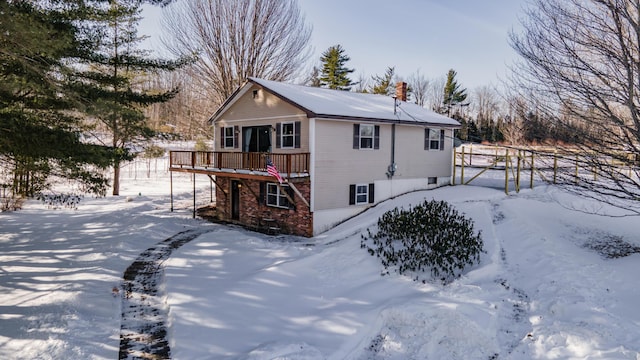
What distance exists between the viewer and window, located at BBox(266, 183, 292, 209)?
17.5 meters

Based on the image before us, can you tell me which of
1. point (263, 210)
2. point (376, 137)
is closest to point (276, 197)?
point (263, 210)

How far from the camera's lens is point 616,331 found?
24.0 feet

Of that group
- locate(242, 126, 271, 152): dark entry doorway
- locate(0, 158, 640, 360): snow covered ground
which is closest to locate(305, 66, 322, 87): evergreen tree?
locate(242, 126, 271, 152): dark entry doorway

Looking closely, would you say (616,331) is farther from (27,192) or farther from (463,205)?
(27,192)

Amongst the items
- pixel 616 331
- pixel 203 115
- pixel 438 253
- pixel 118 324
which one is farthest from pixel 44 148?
pixel 203 115

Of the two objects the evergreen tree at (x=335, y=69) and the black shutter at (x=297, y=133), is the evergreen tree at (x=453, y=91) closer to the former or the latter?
the evergreen tree at (x=335, y=69)

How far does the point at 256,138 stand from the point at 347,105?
4851mm

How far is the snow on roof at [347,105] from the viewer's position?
1666 centimetres

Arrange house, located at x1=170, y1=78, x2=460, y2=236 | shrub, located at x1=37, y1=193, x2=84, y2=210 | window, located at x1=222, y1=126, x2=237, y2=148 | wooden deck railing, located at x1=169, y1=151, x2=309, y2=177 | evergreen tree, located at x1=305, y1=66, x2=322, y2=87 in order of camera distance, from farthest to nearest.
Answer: evergreen tree, located at x1=305, y1=66, x2=322, y2=87, window, located at x1=222, y1=126, x2=237, y2=148, house, located at x1=170, y1=78, x2=460, y2=236, wooden deck railing, located at x1=169, y1=151, x2=309, y2=177, shrub, located at x1=37, y1=193, x2=84, y2=210

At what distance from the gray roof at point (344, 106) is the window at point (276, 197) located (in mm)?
3821

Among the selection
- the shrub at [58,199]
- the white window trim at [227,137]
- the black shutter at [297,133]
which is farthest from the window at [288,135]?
the shrub at [58,199]

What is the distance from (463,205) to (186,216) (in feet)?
46.9

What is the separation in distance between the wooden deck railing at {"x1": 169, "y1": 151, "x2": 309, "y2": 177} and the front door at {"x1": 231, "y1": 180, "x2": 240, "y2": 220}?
1767mm

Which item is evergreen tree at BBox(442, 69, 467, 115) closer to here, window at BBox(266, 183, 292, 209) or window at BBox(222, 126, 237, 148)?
window at BBox(222, 126, 237, 148)
